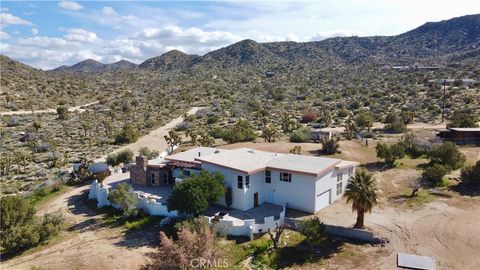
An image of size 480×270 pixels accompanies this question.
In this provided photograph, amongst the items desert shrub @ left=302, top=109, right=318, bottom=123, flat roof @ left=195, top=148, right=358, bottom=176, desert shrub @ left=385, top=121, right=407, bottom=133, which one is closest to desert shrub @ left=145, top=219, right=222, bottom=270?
flat roof @ left=195, top=148, right=358, bottom=176

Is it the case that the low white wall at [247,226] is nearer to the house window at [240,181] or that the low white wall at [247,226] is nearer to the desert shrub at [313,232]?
the desert shrub at [313,232]

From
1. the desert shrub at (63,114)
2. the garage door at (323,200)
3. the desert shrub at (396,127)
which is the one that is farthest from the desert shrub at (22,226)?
the desert shrub at (63,114)

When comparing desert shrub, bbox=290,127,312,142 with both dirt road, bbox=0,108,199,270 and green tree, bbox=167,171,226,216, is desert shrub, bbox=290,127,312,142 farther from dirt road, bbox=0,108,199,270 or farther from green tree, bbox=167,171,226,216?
dirt road, bbox=0,108,199,270

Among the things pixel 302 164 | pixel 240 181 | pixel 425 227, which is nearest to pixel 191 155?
pixel 240 181

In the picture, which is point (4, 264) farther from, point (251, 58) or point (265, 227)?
point (251, 58)

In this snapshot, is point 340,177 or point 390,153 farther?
point 390,153

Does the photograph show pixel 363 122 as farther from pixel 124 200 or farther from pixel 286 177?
pixel 124 200

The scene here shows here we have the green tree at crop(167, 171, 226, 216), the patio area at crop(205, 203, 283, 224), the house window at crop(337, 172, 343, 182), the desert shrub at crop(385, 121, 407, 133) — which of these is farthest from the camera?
the desert shrub at crop(385, 121, 407, 133)
